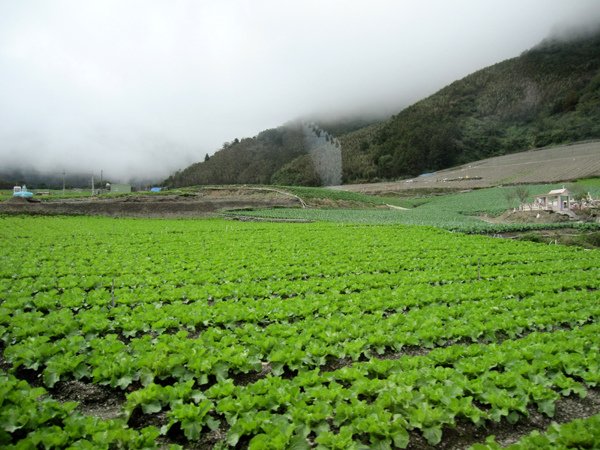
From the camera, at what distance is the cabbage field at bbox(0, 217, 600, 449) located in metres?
4.57

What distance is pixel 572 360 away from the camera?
635cm

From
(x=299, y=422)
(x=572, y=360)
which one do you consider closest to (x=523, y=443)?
Result: (x=299, y=422)

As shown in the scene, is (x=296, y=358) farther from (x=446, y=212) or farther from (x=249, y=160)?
(x=249, y=160)

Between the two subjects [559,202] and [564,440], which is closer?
[564,440]

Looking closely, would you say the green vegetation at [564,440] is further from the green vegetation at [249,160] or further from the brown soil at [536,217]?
the green vegetation at [249,160]

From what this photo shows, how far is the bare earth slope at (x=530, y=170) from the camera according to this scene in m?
68.5

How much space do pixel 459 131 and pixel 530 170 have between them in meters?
50.7

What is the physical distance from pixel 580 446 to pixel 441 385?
1.68 meters

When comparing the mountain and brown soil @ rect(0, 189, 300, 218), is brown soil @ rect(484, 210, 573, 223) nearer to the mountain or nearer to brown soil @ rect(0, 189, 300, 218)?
brown soil @ rect(0, 189, 300, 218)

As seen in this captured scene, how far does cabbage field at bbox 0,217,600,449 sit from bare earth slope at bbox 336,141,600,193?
65.5 meters

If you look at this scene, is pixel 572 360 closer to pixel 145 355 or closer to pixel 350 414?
pixel 350 414

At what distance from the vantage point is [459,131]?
124000mm

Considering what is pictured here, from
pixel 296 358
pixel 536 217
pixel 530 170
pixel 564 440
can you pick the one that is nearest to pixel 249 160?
pixel 530 170

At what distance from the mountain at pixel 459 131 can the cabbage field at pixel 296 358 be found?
99.5 metres
